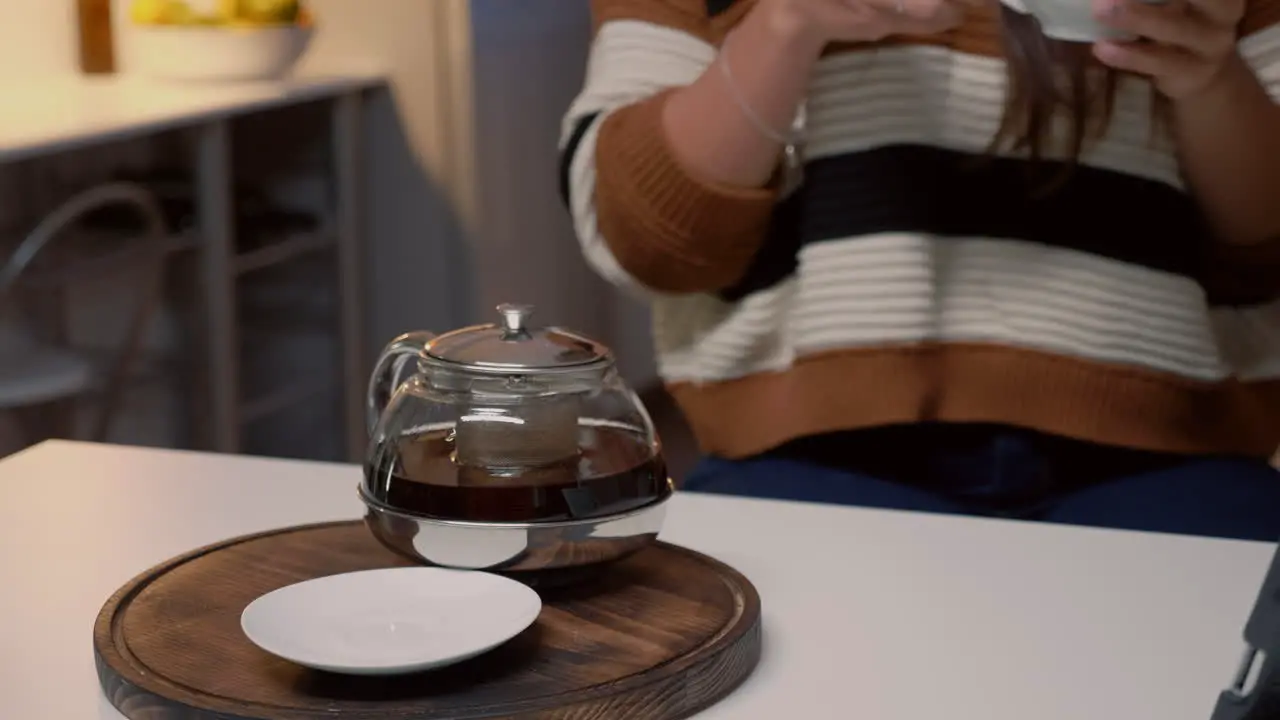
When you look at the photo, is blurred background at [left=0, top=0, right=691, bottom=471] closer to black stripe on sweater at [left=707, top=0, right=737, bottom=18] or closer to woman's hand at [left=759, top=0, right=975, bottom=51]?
black stripe on sweater at [left=707, top=0, right=737, bottom=18]

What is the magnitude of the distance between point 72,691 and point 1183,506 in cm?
72

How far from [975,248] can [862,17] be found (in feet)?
0.71

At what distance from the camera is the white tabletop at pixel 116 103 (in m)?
1.96

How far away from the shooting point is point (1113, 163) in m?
1.16

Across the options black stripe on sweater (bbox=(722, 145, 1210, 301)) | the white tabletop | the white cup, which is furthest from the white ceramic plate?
the white tabletop

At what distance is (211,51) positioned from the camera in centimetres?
243

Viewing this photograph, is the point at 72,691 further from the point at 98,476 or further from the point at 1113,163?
the point at 1113,163

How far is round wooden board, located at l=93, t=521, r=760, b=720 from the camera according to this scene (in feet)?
2.01

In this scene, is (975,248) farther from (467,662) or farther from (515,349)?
(467,662)

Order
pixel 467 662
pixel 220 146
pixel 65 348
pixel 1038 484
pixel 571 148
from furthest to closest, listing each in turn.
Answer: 1. pixel 220 146
2. pixel 65 348
3. pixel 571 148
4. pixel 1038 484
5. pixel 467 662

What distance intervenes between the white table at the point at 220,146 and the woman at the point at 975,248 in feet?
3.37

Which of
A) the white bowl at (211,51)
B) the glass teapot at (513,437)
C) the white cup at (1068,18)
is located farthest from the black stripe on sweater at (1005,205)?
the white bowl at (211,51)

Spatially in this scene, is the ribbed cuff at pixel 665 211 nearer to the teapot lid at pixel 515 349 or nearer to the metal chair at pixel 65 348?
the teapot lid at pixel 515 349

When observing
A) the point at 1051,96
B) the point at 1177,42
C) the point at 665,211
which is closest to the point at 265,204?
the point at 665,211
